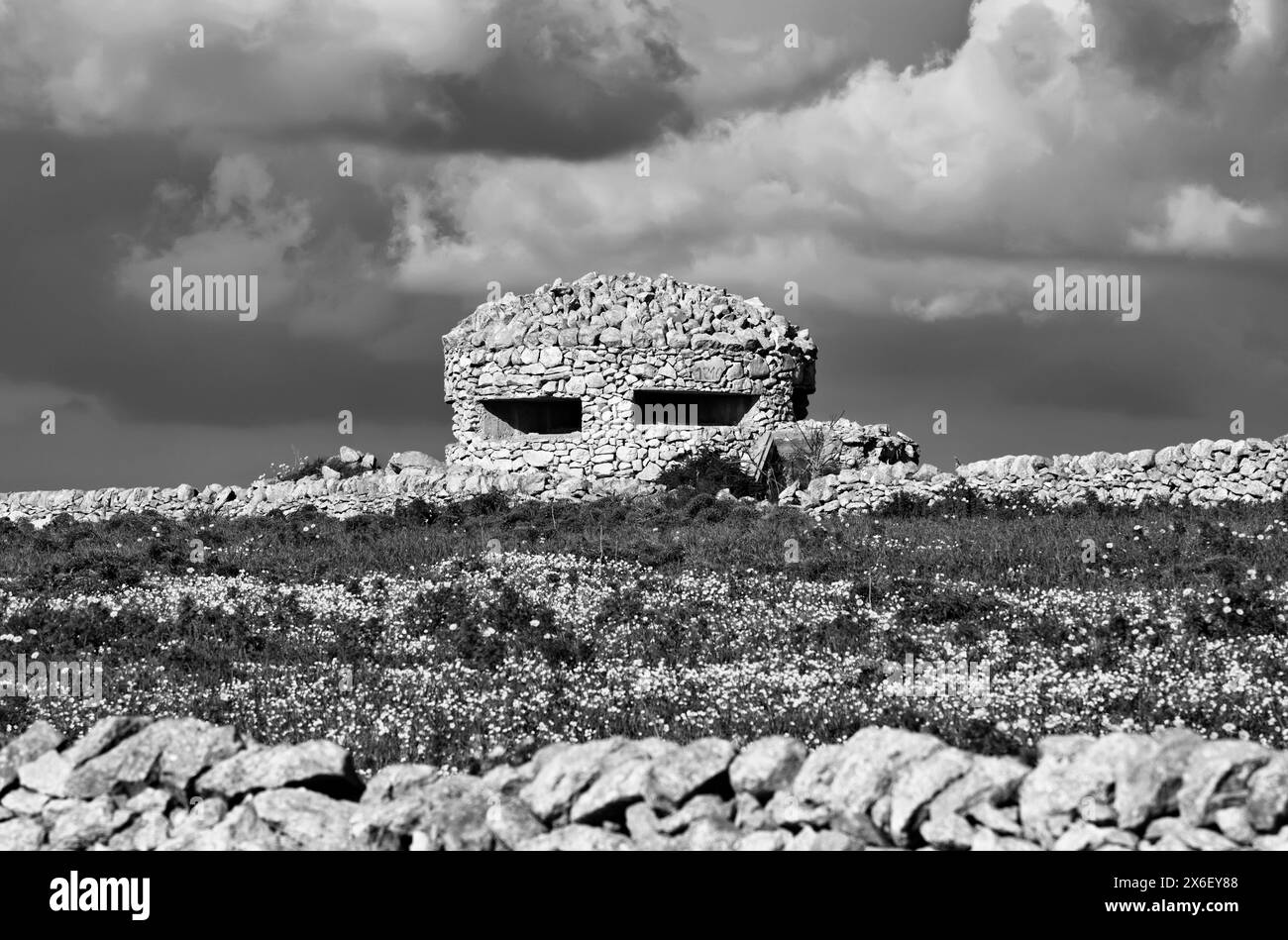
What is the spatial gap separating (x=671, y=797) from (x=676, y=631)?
315 inches

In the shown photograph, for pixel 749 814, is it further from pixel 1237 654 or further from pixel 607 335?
pixel 607 335

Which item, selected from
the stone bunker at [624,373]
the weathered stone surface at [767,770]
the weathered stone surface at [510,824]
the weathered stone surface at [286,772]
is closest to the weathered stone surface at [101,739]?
the weathered stone surface at [286,772]

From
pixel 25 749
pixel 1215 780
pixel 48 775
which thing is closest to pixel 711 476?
pixel 25 749

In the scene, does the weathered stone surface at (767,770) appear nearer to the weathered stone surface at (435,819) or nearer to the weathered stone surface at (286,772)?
the weathered stone surface at (435,819)

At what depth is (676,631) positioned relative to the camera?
14.9m

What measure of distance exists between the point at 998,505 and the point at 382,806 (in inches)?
861

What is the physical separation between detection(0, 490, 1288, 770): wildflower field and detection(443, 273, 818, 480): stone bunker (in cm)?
1070

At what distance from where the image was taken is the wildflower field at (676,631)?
11.5 meters

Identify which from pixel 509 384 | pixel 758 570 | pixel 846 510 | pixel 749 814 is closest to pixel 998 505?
pixel 846 510

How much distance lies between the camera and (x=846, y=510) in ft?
91.4

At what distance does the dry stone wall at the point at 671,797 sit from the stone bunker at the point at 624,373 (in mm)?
26027

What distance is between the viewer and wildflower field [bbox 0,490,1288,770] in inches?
452
